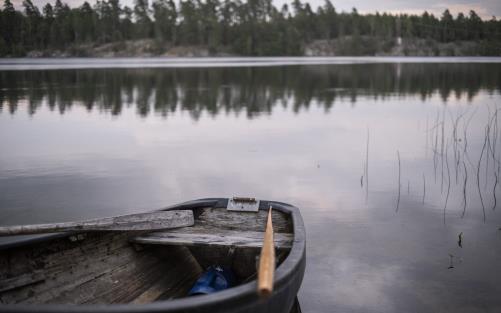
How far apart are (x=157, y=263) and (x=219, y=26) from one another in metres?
142

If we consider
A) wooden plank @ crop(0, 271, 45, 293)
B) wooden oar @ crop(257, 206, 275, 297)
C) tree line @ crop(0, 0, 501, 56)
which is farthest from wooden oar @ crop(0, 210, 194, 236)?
tree line @ crop(0, 0, 501, 56)

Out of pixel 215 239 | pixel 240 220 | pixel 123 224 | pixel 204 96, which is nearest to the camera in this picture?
pixel 123 224

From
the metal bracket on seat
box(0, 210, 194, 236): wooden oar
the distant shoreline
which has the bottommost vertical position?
the metal bracket on seat

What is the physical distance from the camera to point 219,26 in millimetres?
143000

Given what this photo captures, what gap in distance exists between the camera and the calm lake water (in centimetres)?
661

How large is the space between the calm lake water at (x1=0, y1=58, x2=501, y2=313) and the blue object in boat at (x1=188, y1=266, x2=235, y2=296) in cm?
104

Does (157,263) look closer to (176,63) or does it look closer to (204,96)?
(204,96)

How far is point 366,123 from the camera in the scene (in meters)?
20.1

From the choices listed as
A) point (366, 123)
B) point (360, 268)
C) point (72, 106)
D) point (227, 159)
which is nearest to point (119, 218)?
point (360, 268)

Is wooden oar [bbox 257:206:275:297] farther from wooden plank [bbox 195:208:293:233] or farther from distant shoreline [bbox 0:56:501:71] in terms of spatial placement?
distant shoreline [bbox 0:56:501:71]

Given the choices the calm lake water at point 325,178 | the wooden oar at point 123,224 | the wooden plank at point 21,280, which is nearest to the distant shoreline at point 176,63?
the calm lake water at point 325,178

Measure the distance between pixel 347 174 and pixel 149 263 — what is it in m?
7.22

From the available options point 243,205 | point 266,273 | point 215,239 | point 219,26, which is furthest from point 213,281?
point 219,26

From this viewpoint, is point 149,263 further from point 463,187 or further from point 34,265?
point 463,187
